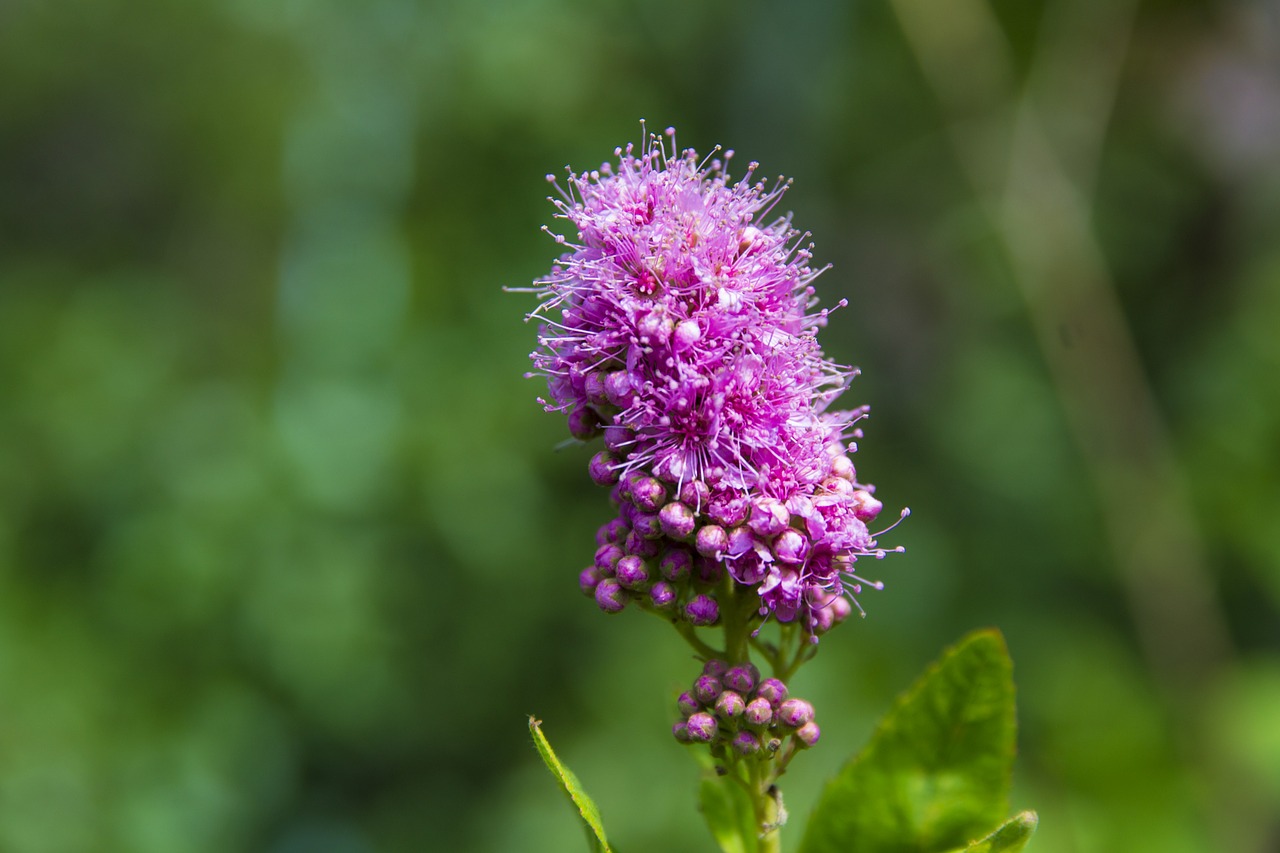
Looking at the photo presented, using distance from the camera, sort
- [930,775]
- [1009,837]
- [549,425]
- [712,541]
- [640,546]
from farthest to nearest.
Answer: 1. [549,425]
2. [930,775]
3. [640,546]
4. [712,541]
5. [1009,837]

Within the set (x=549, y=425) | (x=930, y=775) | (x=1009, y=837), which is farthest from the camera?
(x=549, y=425)

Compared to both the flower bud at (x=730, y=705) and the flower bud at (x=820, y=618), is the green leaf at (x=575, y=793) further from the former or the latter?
the flower bud at (x=820, y=618)

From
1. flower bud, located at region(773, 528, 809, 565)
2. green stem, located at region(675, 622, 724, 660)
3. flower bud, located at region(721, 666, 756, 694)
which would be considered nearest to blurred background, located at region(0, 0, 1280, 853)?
green stem, located at region(675, 622, 724, 660)

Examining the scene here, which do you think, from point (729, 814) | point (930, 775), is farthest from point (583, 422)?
point (930, 775)

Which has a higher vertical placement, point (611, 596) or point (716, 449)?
point (716, 449)

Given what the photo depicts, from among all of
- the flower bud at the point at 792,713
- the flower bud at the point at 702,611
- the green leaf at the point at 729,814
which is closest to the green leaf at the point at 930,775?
the green leaf at the point at 729,814

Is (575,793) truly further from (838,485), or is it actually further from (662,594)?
(838,485)

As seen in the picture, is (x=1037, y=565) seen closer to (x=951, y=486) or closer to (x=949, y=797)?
(x=951, y=486)

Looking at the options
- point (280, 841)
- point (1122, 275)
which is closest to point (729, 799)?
point (280, 841)
